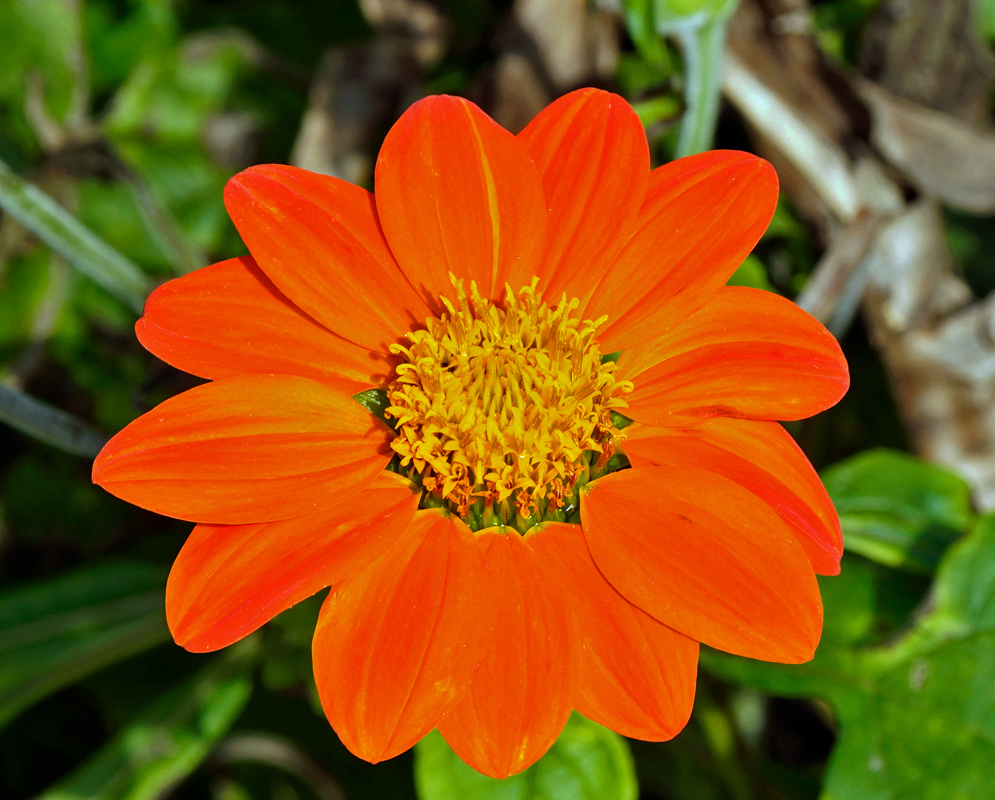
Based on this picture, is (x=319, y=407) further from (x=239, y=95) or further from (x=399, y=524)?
(x=239, y=95)

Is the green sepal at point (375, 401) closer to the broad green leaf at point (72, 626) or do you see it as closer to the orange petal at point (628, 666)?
the orange petal at point (628, 666)

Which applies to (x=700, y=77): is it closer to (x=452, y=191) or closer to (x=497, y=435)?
(x=452, y=191)

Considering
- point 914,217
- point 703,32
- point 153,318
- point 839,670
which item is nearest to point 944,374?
point 914,217

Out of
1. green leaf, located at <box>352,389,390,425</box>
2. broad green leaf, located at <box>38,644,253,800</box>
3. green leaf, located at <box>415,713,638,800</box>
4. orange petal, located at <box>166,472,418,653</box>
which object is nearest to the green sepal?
green leaf, located at <box>352,389,390,425</box>

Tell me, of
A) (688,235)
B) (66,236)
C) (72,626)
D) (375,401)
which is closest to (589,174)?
(688,235)

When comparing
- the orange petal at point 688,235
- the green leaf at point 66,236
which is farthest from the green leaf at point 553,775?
the green leaf at point 66,236

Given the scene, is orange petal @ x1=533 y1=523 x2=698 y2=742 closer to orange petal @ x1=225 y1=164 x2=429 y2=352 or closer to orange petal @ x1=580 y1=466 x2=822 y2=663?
orange petal @ x1=580 y1=466 x2=822 y2=663
